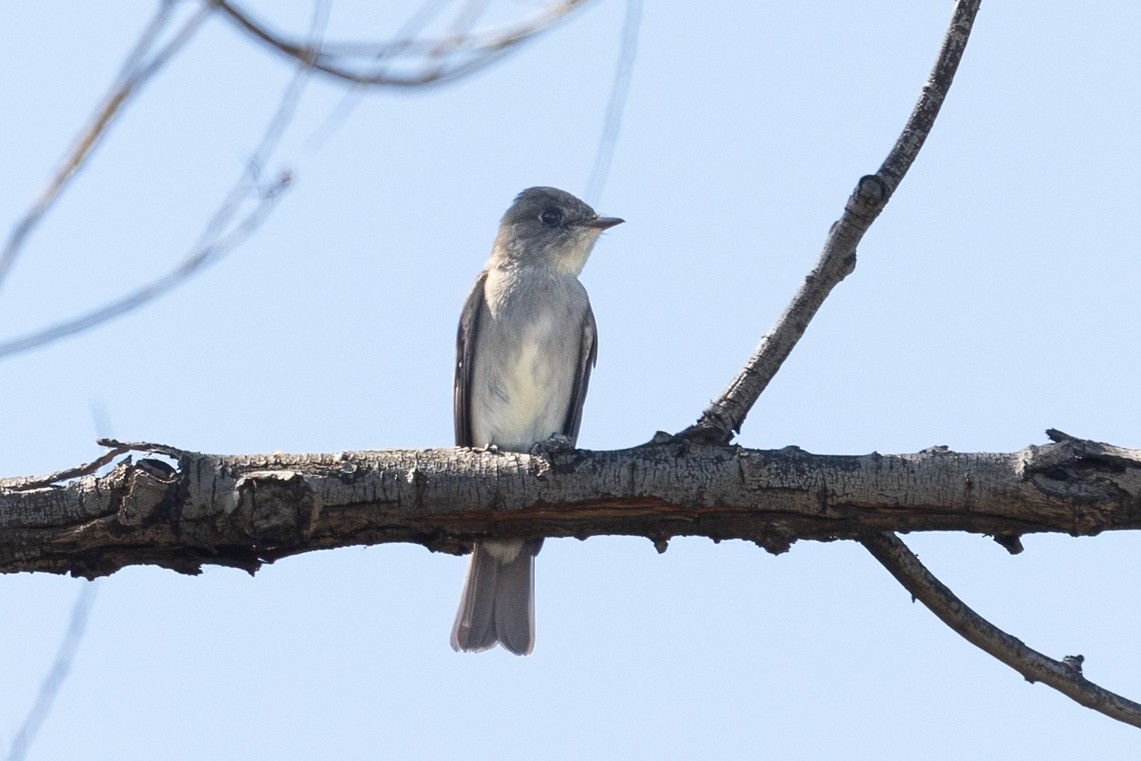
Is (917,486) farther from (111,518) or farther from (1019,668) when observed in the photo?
(111,518)

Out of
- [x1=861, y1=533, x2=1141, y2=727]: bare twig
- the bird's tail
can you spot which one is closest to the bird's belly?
the bird's tail

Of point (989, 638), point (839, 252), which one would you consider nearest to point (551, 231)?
point (839, 252)

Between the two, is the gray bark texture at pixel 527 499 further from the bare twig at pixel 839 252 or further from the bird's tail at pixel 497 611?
the bird's tail at pixel 497 611

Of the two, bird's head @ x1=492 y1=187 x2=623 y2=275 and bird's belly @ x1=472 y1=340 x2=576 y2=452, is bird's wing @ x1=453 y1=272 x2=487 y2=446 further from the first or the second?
bird's head @ x1=492 y1=187 x2=623 y2=275

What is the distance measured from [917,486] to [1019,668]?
629mm

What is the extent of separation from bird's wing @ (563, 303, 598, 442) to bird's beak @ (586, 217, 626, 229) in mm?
497

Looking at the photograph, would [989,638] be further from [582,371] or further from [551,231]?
[551,231]

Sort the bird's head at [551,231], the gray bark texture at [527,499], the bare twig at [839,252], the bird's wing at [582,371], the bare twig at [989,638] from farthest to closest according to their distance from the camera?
the bird's head at [551,231] → the bird's wing at [582,371] → the bare twig at [839,252] → the gray bark texture at [527,499] → the bare twig at [989,638]

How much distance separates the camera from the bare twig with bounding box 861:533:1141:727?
13.8ft

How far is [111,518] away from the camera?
4.48 metres

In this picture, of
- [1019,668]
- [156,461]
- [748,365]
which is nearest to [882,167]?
[748,365]

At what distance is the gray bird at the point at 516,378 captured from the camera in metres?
6.75

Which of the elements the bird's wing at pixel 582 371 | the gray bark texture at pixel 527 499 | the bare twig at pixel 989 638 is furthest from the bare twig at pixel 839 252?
the bird's wing at pixel 582 371

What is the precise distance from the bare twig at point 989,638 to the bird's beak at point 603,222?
357cm
